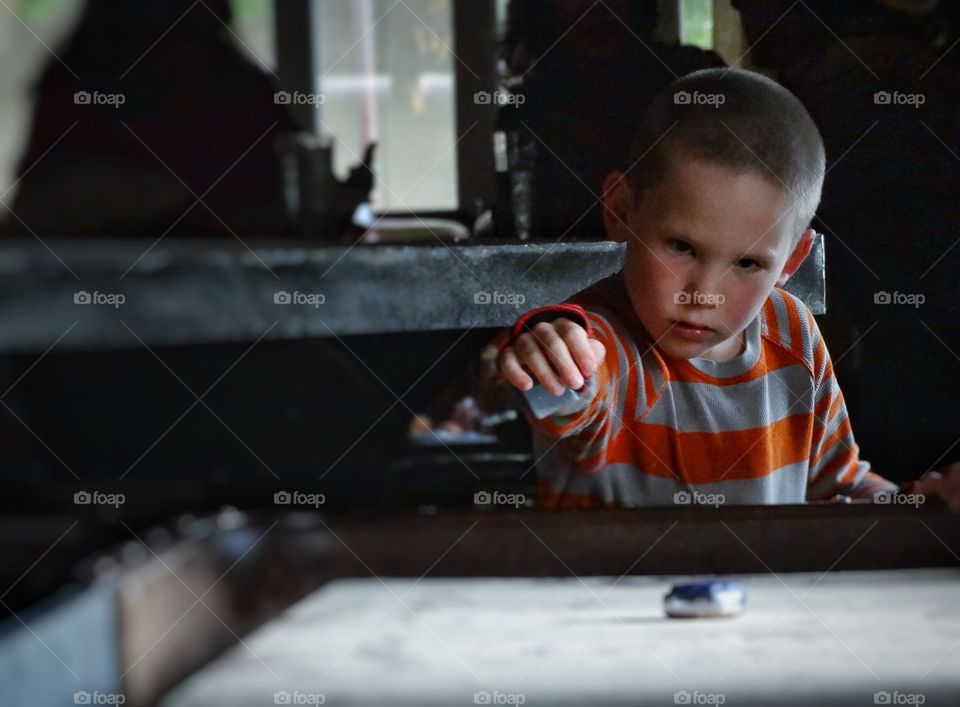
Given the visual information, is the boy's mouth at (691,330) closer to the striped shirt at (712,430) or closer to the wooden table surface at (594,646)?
the striped shirt at (712,430)

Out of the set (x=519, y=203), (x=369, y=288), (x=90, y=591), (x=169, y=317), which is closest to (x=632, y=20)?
(x=519, y=203)

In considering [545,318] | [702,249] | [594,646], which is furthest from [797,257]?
[594,646]

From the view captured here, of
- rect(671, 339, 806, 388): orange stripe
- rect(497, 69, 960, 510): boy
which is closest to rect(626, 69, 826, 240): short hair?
rect(497, 69, 960, 510): boy

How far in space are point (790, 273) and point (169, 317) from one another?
0.60m

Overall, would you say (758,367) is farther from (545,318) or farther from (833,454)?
(545,318)

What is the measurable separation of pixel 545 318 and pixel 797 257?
0.25 metres

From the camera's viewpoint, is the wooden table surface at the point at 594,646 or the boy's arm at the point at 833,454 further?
the boy's arm at the point at 833,454

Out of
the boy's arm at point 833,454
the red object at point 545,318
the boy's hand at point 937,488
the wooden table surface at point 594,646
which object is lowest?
the wooden table surface at point 594,646

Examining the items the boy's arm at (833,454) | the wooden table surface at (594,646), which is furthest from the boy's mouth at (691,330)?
the wooden table surface at (594,646)

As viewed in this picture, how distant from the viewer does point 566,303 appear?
1219mm

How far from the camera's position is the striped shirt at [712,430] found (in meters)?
1.23

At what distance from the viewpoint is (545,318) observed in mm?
1214

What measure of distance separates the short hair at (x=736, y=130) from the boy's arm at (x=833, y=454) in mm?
161

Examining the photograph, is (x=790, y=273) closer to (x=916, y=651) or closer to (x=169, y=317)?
(x=916, y=651)
